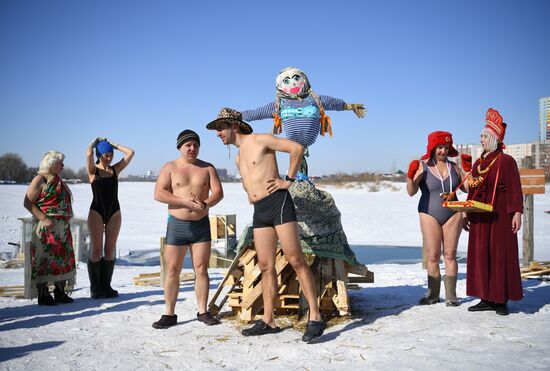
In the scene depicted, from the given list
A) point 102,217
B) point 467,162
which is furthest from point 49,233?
point 467,162

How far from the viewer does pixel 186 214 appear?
15.3 ft

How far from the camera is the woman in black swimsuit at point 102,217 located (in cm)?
627

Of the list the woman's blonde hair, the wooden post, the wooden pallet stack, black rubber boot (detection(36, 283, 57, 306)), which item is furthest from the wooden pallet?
the woman's blonde hair

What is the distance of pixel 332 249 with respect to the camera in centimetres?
493

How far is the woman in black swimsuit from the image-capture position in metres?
6.27

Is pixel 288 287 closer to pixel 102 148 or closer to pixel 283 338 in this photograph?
pixel 283 338

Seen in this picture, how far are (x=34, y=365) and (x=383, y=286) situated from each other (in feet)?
16.7

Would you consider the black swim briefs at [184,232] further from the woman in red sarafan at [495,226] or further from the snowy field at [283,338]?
the woman in red sarafan at [495,226]

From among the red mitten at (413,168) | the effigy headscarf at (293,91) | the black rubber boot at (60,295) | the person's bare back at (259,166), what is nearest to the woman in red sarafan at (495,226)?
the red mitten at (413,168)

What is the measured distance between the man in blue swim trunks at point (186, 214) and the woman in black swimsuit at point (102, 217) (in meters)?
2.03

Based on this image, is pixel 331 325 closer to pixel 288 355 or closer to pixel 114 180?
pixel 288 355

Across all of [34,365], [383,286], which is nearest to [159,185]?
[34,365]

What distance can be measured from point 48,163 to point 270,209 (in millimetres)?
3528

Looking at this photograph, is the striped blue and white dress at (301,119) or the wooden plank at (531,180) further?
the wooden plank at (531,180)
